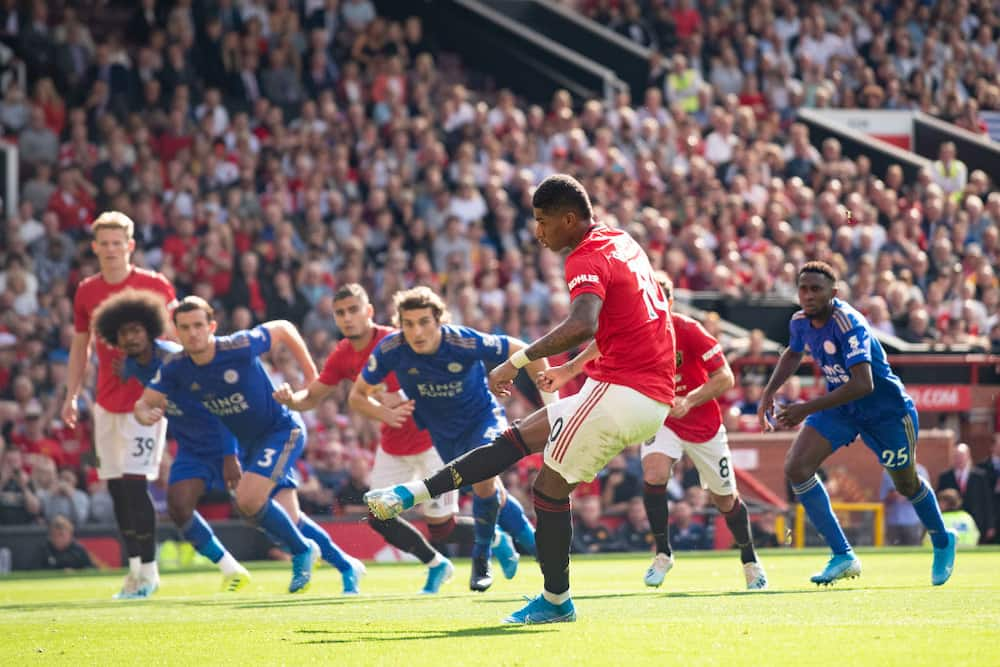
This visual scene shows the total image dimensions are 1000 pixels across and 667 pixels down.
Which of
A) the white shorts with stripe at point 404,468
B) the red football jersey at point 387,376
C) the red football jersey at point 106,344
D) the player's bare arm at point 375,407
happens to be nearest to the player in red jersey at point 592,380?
the player's bare arm at point 375,407

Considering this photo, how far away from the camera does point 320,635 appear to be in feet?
26.9

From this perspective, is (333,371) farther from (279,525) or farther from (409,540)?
(409,540)

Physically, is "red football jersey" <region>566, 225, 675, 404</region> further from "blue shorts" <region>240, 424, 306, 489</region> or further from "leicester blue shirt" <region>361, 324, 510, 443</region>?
"blue shorts" <region>240, 424, 306, 489</region>

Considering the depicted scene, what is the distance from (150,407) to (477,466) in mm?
4264

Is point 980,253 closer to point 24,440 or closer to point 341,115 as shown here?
point 341,115

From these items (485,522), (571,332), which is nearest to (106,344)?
(485,522)

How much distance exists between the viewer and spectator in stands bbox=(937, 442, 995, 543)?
19.2m

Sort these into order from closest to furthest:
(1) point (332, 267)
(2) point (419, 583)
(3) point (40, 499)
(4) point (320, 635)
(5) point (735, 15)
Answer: (4) point (320, 635), (2) point (419, 583), (3) point (40, 499), (1) point (332, 267), (5) point (735, 15)

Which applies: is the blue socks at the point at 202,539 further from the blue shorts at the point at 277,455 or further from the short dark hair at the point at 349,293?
the short dark hair at the point at 349,293

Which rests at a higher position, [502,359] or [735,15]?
[735,15]

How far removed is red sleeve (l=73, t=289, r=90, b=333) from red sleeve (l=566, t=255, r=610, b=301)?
20.4 ft

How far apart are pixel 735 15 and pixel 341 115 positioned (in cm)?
854

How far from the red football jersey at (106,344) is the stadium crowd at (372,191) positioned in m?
4.59

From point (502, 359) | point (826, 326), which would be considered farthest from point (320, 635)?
point (826, 326)
